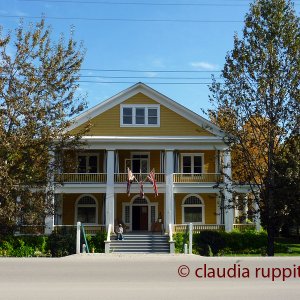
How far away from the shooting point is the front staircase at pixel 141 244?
25531mm

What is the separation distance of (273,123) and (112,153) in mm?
12084

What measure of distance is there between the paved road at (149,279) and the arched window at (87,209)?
2421cm

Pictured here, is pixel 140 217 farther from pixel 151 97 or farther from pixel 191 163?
pixel 151 97

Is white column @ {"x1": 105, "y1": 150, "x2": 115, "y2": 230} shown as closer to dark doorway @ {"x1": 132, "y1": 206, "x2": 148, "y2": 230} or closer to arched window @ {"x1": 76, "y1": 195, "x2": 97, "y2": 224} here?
arched window @ {"x1": 76, "y1": 195, "x2": 97, "y2": 224}

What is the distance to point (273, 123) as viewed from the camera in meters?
19.8

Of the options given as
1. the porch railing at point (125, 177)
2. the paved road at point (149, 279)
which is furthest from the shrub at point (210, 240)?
the paved road at point (149, 279)

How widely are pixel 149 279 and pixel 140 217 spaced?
24.9 meters

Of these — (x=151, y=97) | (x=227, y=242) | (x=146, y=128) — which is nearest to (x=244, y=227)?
(x=227, y=242)

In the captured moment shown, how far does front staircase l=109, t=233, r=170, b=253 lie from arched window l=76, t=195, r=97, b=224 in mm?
4715

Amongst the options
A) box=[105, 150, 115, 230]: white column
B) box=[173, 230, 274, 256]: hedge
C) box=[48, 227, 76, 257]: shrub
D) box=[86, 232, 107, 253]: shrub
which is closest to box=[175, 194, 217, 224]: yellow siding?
box=[173, 230, 274, 256]: hedge

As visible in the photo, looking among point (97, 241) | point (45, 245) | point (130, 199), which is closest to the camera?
point (45, 245)

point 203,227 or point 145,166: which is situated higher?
point 145,166

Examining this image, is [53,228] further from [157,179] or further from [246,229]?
[246,229]

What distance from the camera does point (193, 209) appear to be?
31.3 metres
